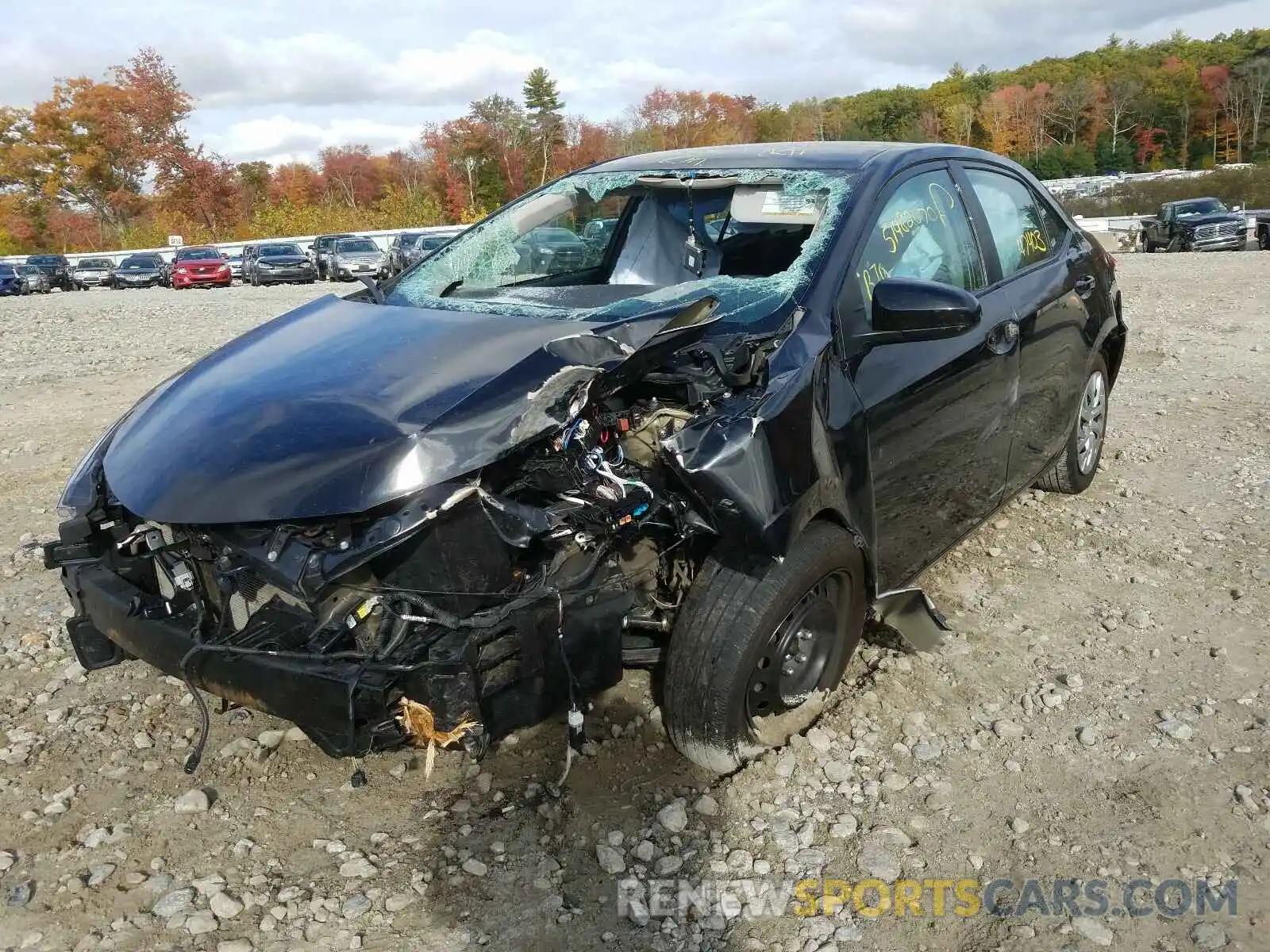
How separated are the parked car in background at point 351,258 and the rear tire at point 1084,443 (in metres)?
24.1

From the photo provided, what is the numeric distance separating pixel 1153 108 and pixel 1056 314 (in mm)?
74441

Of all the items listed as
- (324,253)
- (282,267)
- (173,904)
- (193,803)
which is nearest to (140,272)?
(282,267)

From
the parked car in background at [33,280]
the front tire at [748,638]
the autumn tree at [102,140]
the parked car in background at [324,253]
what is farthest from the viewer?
the autumn tree at [102,140]

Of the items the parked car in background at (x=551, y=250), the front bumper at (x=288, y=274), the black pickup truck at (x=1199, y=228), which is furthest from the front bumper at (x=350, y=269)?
the parked car in background at (x=551, y=250)

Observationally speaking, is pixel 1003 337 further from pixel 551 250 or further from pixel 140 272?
pixel 140 272

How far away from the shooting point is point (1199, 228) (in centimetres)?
2338

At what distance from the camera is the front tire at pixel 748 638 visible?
2.54 meters

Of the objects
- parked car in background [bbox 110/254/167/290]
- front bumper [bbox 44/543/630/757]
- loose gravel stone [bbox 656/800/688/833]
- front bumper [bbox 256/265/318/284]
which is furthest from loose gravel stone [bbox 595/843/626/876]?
parked car in background [bbox 110/254/167/290]

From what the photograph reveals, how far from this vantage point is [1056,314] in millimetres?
3945

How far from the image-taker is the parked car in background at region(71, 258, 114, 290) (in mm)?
32688

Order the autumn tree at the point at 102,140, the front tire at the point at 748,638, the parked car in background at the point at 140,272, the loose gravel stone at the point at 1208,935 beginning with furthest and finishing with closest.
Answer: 1. the autumn tree at the point at 102,140
2. the parked car in background at the point at 140,272
3. the front tire at the point at 748,638
4. the loose gravel stone at the point at 1208,935

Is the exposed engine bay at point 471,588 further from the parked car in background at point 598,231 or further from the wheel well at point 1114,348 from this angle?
the wheel well at point 1114,348

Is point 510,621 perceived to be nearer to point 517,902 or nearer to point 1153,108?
point 517,902

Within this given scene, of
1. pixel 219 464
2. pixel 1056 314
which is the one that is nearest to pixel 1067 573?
pixel 1056 314
